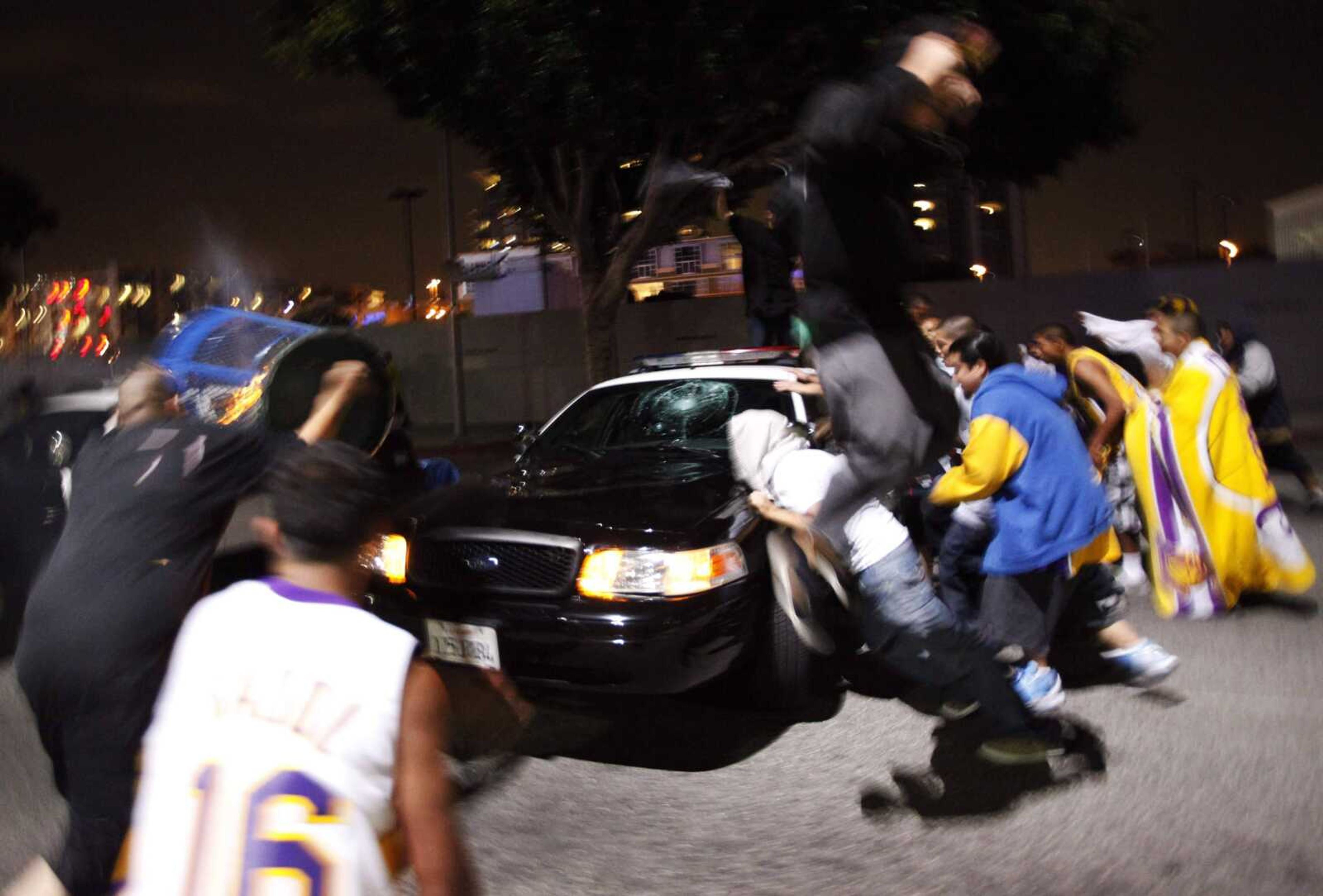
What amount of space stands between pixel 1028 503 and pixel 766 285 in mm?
9167

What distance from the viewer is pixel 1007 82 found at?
15.7 metres

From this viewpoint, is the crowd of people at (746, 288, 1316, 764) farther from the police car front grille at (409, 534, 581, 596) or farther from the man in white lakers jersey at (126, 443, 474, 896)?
the man in white lakers jersey at (126, 443, 474, 896)

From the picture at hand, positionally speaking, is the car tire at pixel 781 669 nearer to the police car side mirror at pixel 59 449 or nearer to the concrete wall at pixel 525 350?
the police car side mirror at pixel 59 449

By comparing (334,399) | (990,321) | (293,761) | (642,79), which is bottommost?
(293,761)

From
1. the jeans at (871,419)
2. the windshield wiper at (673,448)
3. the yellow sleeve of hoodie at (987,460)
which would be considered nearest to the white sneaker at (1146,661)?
the yellow sleeve of hoodie at (987,460)

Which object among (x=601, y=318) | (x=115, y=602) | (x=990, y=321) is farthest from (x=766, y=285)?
(x=115, y=602)

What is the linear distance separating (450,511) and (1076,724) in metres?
2.73

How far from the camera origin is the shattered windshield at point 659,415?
6.11 m

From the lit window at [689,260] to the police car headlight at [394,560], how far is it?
106689 mm

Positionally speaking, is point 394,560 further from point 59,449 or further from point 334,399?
point 59,449

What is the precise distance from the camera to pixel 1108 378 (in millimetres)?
6754

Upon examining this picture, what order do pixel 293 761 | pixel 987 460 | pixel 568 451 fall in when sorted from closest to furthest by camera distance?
A: pixel 293 761 → pixel 987 460 → pixel 568 451

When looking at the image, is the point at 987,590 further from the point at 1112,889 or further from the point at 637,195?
the point at 637,195

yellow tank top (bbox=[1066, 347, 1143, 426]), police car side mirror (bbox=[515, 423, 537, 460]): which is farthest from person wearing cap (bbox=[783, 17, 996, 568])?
yellow tank top (bbox=[1066, 347, 1143, 426])
